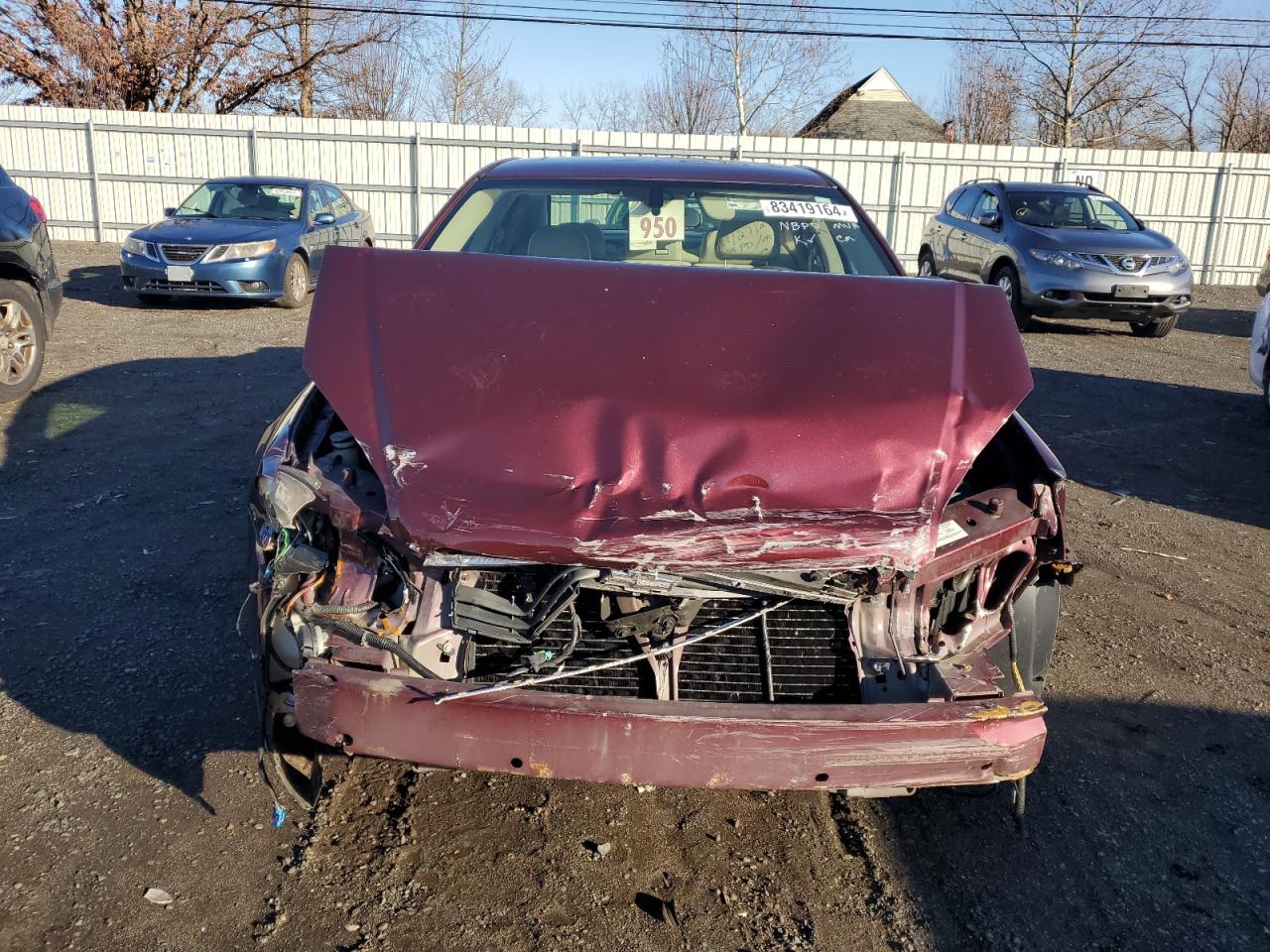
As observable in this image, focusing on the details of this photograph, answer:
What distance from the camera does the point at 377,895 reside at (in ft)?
8.33

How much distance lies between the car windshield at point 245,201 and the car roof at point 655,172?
8.74 m

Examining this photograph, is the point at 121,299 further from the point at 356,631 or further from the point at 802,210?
the point at 356,631

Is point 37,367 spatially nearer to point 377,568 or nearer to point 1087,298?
point 377,568

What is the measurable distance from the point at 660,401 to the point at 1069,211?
37.6 ft

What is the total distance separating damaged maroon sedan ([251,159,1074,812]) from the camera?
2.32 m

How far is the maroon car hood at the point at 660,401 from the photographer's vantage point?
2449mm

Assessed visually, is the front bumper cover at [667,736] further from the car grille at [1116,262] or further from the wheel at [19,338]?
the car grille at [1116,262]

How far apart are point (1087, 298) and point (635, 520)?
10.5 metres

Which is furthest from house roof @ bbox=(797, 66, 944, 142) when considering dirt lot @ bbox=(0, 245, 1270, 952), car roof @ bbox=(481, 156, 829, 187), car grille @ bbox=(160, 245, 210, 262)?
dirt lot @ bbox=(0, 245, 1270, 952)

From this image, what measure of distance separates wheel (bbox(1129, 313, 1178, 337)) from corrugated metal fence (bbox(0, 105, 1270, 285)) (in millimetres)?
6748

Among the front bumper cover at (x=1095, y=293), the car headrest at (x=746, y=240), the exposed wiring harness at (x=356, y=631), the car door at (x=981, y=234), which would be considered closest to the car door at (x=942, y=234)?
the car door at (x=981, y=234)

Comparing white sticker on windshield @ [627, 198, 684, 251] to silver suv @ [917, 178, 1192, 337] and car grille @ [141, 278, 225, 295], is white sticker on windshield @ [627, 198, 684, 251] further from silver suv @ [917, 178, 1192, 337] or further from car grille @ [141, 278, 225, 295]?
car grille @ [141, 278, 225, 295]

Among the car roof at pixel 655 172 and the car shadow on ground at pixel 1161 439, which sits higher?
the car roof at pixel 655 172

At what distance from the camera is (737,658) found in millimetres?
2650
